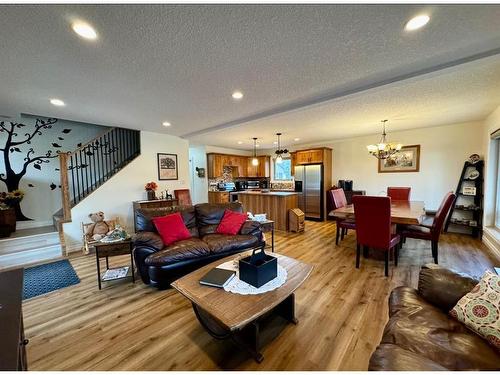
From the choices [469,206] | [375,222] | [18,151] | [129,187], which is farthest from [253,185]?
[18,151]

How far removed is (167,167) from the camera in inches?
213

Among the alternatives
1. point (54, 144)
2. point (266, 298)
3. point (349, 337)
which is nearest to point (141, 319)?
point (266, 298)

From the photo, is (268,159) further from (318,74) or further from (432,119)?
(318,74)

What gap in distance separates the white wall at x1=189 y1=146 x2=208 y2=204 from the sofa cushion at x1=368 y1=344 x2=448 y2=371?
6.74 meters

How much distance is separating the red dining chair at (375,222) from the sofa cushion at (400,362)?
1967 mm

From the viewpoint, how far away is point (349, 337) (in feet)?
5.65

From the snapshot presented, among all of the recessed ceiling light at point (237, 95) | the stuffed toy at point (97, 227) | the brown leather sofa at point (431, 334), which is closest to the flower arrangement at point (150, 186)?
the stuffed toy at point (97, 227)

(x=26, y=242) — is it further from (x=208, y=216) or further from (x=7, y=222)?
(x=208, y=216)

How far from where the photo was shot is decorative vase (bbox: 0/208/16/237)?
3.79 metres

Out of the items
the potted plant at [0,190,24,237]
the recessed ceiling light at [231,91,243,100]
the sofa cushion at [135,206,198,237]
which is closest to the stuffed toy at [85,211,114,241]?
the sofa cushion at [135,206,198,237]

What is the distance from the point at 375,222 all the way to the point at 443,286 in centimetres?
141

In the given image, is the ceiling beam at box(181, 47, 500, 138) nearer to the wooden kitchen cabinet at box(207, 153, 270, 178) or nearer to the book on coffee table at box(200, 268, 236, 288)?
the book on coffee table at box(200, 268, 236, 288)

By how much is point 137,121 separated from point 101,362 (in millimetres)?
3826

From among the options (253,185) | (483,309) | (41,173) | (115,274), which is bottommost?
(115,274)
